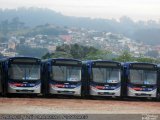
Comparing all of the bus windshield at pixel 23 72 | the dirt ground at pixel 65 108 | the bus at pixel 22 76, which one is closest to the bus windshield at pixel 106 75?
the bus at pixel 22 76

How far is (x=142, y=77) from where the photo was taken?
104ft

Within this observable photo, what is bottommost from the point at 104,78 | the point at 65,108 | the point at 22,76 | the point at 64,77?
the point at 65,108

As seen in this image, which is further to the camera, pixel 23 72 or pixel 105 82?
pixel 105 82

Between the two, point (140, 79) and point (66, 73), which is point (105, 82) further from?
point (66, 73)

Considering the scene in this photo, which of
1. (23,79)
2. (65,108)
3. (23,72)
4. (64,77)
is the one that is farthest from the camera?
(64,77)

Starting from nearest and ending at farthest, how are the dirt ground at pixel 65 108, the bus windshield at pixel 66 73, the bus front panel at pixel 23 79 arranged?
the dirt ground at pixel 65 108 < the bus front panel at pixel 23 79 < the bus windshield at pixel 66 73

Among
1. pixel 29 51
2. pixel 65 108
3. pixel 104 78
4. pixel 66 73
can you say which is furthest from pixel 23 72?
pixel 29 51

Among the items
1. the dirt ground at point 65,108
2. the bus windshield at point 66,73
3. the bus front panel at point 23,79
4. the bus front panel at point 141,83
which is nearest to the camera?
the dirt ground at point 65,108

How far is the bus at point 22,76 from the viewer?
30.1 m

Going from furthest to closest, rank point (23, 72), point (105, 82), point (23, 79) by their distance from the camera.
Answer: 1. point (105, 82)
2. point (23, 72)
3. point (23, 79)

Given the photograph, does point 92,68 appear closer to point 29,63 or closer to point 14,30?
point 29,63

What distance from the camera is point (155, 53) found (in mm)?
145500

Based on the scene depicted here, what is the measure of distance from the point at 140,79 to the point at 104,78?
2282mm

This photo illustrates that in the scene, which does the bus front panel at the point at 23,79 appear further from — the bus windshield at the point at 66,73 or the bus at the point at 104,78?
the bus at the point at 104,78
